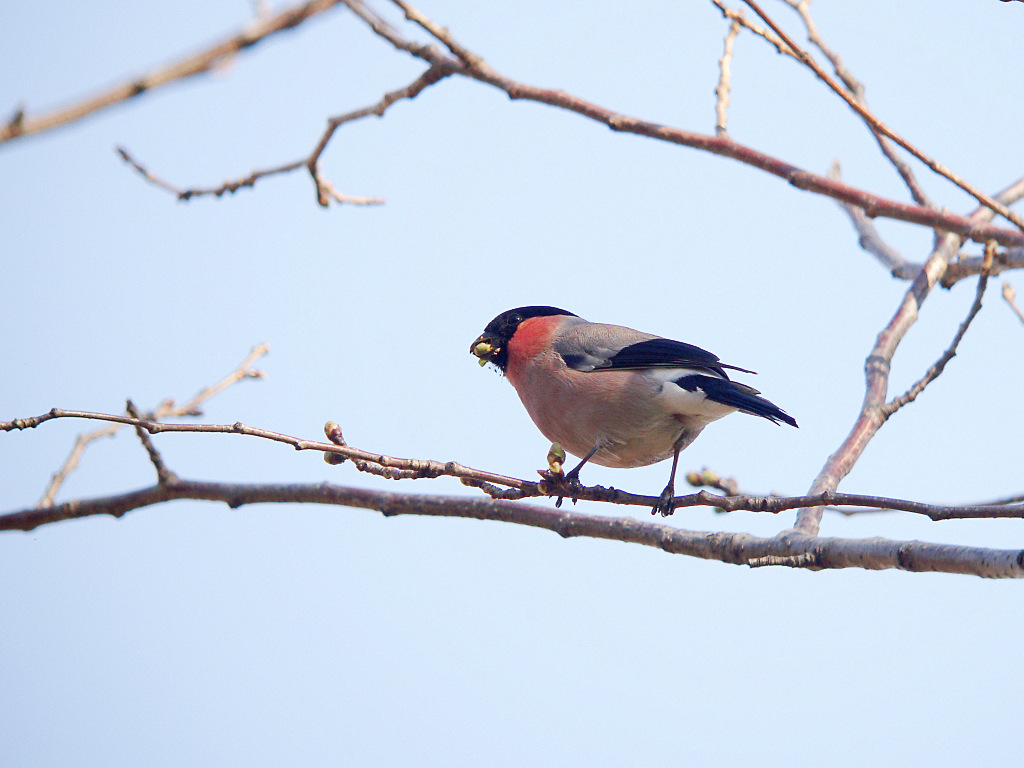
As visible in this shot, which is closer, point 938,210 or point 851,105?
point 851,105

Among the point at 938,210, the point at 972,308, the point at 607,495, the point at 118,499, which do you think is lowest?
the point at 118,499

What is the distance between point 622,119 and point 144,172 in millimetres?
2479

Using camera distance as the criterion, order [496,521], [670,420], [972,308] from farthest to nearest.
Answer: [670,420]
[496,521]
[972,308]

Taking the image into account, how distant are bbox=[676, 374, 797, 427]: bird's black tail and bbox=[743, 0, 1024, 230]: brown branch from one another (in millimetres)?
1233

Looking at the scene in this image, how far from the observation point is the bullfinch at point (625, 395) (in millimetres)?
4266

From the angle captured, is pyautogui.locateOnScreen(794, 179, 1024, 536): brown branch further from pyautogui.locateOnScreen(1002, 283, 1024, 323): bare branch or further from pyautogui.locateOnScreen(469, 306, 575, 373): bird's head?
pyautogui.locateOnScreen(469, 306, 575, 373): bird's head

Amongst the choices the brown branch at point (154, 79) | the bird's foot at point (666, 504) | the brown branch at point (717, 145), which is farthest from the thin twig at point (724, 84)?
the brown branch at point (154, 79)


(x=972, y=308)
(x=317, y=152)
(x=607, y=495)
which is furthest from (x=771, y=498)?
(x=317, y=152)

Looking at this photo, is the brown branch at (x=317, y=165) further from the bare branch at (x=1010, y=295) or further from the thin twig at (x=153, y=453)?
the bare branch at (x=1010, y=295)

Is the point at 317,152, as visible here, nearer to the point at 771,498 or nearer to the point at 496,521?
the point at 496,521

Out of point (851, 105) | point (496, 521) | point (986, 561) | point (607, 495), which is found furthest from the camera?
point (496, 521)

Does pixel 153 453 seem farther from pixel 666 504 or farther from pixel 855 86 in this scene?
pixel 855 86

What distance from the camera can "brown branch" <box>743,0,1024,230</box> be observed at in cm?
278

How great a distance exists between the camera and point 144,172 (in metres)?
4.41
